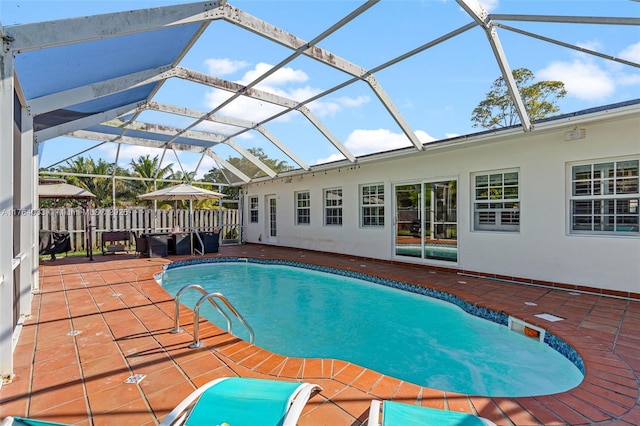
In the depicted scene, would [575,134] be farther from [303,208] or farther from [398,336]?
[303,208]

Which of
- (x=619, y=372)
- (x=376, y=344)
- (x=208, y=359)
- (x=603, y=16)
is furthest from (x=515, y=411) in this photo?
(x=603, y=16)

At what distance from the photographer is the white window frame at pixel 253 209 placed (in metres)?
16.1

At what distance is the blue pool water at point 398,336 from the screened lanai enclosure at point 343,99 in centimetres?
265

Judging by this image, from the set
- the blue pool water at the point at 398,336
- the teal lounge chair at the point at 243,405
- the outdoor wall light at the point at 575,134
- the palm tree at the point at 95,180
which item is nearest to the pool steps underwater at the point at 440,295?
the blue pool water at the point at 398,336

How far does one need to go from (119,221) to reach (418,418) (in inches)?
566

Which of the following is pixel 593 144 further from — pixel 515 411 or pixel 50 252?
pixel 50 252

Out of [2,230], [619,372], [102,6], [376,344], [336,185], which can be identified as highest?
[102,6]

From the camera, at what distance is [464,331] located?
5.07 m

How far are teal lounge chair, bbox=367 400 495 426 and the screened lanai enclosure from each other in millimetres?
3237

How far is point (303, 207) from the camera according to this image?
13.6 m

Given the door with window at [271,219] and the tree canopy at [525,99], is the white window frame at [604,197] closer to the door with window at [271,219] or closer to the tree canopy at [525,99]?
the door with window at [271,219]

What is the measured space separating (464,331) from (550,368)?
1368 mm

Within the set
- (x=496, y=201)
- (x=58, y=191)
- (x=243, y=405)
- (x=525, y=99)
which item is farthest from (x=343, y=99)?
(x=525, y=99)

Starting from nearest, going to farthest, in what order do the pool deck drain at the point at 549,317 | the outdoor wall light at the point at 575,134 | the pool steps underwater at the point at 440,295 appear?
the pool steps underwater at the point at 440,295 < the pool deck drain at the point at 549,317 < the outdoor wall light at the point at 575,134
